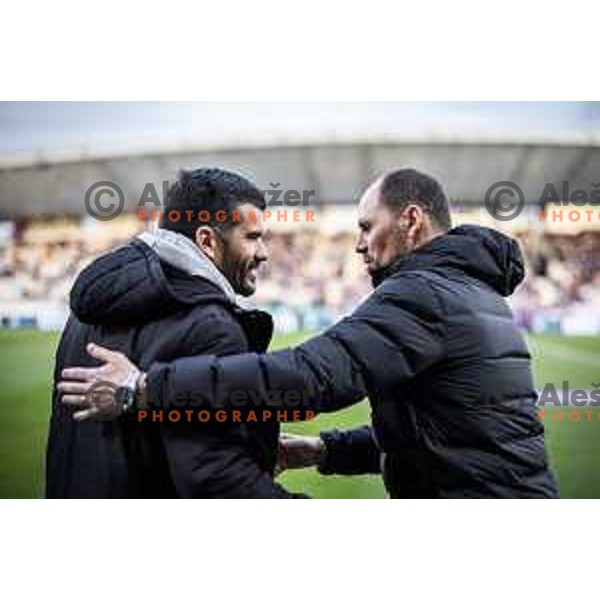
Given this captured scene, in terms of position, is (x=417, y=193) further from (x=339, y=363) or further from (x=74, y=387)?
(x=74, y=387)

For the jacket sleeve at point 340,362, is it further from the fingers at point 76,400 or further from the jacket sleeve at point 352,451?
the jacket sleeve at point 352,451

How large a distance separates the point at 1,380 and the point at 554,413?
1810mm

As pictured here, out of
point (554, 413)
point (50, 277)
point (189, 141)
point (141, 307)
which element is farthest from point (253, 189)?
point (554, 413)

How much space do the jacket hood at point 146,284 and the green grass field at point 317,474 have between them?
537 millimetres

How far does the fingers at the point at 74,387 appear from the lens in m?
2.07

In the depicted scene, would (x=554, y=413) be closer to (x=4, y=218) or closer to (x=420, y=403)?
(x=420, y=403)

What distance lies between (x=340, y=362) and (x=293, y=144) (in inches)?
37.3

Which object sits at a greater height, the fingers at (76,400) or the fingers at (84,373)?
the fingers at (84,373)

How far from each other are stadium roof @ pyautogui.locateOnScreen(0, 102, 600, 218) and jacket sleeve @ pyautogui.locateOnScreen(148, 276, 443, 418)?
0.70 metres

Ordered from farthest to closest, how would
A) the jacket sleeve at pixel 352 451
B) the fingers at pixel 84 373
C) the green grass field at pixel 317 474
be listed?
the green grass field at pixel 317 474 → the jacket sleeve at pixel 352 451 → the fingers at pixel 84 373

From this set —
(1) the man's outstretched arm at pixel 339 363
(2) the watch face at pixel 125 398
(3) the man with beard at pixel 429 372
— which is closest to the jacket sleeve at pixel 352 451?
(3) the man with beard at pixel 429 372

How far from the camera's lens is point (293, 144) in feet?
8.61

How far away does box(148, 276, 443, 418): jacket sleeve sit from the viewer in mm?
1949

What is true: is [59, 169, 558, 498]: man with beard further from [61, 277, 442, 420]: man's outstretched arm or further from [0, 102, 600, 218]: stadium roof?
[0, 102, 600, 218]: stadium roof
